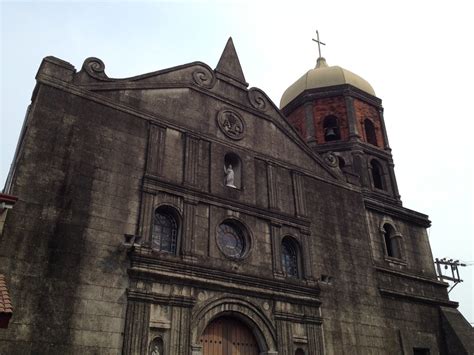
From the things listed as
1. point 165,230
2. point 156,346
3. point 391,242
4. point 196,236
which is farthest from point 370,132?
point 156,346

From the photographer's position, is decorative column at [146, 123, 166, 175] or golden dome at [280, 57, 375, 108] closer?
decorative column at [146, 123, 166, 175]

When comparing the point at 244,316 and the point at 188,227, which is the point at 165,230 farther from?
the point at 244,316

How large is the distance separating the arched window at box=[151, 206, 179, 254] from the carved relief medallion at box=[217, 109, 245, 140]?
383cm

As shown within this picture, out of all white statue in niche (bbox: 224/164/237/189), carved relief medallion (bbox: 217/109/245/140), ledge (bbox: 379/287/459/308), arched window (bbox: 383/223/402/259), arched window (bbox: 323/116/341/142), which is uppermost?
arched window (bbox: 323/116/341/142)

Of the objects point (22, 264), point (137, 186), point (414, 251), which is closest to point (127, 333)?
point (22, 264)

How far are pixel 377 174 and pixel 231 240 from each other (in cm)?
1100

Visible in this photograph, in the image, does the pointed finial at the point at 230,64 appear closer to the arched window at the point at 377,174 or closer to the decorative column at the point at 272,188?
the decorative column at the point at 272,188

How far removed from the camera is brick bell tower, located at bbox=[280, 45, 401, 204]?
2188 cm

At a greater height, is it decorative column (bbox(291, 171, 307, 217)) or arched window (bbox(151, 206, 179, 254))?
decorative column (bbox(291, 171, 307, 217))

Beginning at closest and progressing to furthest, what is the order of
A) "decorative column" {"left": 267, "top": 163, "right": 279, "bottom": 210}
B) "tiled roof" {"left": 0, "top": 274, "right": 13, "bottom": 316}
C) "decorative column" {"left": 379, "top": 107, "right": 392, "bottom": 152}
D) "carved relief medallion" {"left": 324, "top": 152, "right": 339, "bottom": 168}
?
"tiled roof" {"left": 0, "top": 274, "right": 13, "bottom": 316}
"decorative column" {"left": 267, "top": 163, "right": 279, "bottom": 210}
"carved relief medallion" {"left": 324, "top": 152, "right": 339, "bottom": 168}
"decorative column" {"left": 379, "top": 107, "right": 392, "bottom": 152}

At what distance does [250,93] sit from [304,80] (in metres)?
8.38

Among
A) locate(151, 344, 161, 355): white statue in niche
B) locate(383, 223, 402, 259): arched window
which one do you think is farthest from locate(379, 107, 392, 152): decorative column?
locate(151, 344, 161, 355): white statue in niche

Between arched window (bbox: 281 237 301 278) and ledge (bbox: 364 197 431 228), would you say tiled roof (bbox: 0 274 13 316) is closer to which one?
arched window (bbox: 281 237 301 278)

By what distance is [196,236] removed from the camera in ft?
43.3
